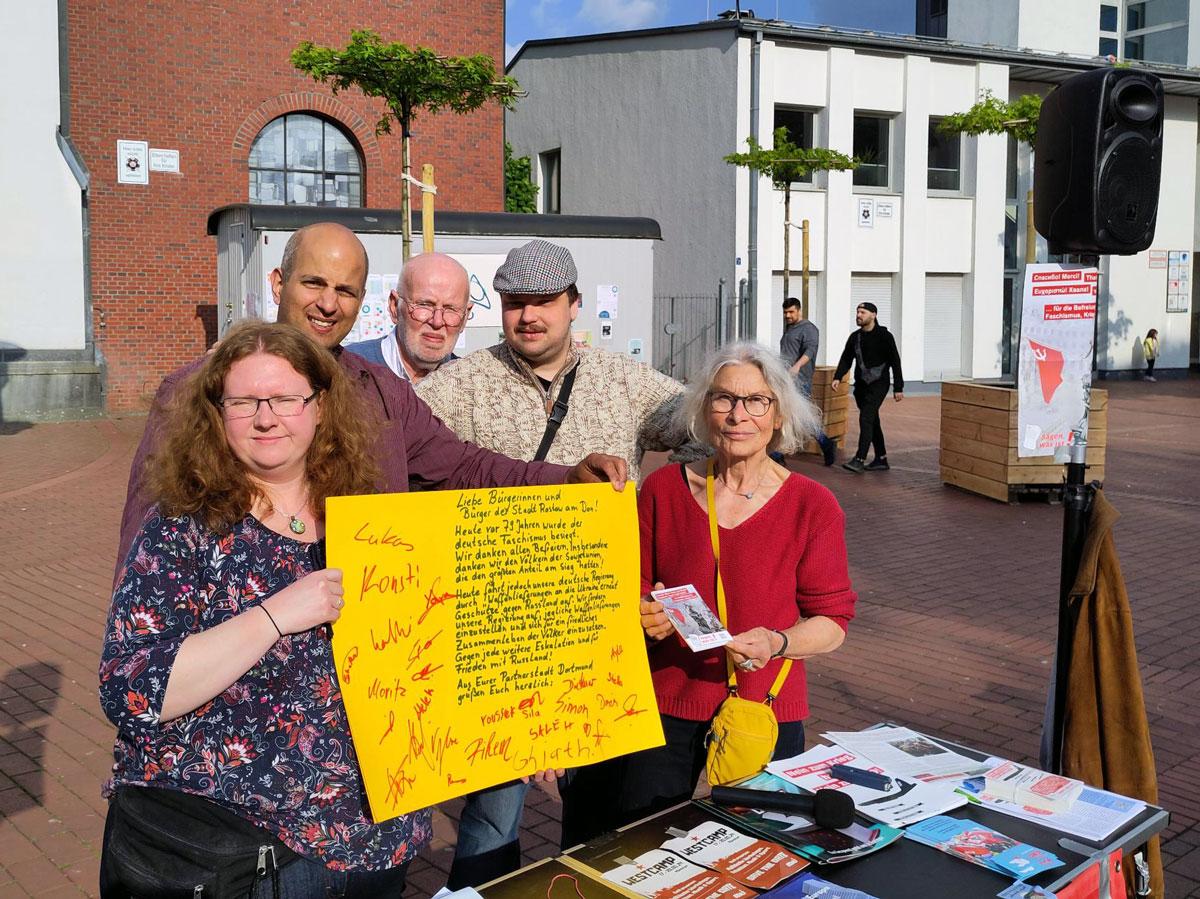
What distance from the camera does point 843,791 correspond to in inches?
103

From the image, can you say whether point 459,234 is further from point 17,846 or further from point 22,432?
point 17,846

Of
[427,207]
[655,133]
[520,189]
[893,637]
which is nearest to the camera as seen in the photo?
[893,637]

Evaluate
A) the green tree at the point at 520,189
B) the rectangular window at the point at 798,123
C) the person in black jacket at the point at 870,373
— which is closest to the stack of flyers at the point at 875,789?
the person in black jacket at the point at 870,373

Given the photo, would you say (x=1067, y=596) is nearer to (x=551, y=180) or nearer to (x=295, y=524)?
(x=295, y=524)

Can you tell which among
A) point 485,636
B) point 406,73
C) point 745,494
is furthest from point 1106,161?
point 406,73

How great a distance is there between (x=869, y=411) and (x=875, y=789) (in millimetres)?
12094

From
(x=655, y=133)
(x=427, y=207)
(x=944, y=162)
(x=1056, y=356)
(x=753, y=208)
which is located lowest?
(x=1056, y=356)

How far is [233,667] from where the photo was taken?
2018 millimetres

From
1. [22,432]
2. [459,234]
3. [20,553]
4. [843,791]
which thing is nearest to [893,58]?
[459,234]

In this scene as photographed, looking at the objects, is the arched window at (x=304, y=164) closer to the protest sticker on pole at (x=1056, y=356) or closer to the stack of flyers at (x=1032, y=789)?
the protest sticker on pole at (x=1056, y=356)

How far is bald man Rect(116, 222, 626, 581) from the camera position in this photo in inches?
115

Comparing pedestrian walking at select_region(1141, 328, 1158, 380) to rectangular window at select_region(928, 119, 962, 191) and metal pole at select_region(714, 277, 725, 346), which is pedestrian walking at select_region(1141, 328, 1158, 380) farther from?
metal pole at select_region(714, 277, 725, 346)

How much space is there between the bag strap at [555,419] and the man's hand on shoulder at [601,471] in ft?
1.24

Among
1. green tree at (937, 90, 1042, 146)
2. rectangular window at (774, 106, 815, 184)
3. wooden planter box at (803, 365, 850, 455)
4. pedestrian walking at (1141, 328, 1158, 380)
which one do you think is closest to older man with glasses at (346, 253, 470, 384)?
wooden planter box at (803, 365, 850, 455)
